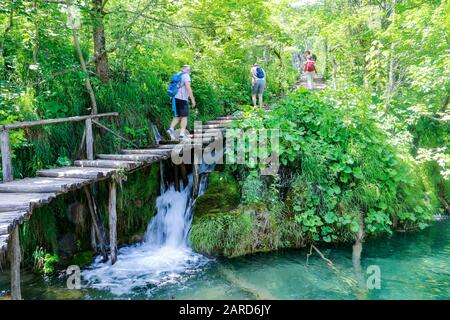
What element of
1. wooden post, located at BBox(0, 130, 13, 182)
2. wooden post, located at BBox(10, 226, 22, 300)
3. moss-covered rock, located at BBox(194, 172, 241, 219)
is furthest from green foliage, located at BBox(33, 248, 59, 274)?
moss-covered rock, located at BBox(194, 172, 241, 219)

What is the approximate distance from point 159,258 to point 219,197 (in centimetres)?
194

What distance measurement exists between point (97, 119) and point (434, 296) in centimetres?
751

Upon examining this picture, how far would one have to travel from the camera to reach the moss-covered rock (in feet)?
27.9

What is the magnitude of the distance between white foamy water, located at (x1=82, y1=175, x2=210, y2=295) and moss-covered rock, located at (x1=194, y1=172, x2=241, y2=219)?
0.37m

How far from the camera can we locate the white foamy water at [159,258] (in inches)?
267

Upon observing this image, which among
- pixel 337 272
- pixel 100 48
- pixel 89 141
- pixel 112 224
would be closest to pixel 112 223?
pixel 112 224

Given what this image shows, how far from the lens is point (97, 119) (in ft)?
27.6

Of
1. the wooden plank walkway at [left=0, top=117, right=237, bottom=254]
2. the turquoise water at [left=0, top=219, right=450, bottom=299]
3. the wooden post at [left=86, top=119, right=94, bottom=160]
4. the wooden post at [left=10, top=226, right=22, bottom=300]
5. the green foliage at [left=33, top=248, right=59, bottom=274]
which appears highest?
the wooden post at [left=86, top=119, right=94, bottom=160]

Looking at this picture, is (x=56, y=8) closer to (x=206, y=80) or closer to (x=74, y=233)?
(x=74, y=233)

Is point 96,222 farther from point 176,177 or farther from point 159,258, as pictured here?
point 176,177

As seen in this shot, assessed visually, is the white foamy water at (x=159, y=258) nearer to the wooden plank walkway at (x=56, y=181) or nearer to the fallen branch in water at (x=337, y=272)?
the wooden plank walkway at (x=56, y=181)

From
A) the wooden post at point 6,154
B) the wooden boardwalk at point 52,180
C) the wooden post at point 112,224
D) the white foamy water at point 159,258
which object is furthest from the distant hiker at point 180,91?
the wooden post at point 6,154

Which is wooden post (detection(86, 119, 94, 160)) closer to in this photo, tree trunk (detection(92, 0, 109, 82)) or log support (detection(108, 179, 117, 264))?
log support (detection(108, 179, 117, 264))

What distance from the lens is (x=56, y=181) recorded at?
20.1ft
